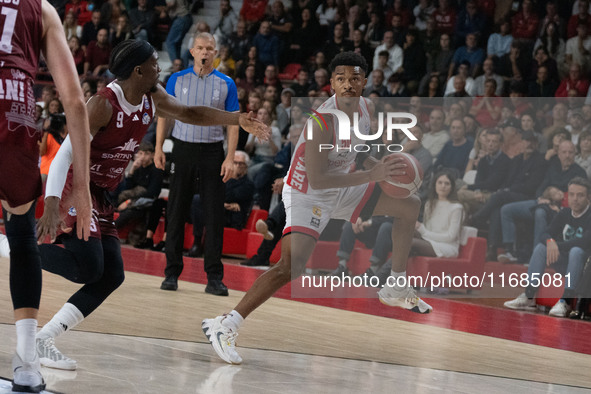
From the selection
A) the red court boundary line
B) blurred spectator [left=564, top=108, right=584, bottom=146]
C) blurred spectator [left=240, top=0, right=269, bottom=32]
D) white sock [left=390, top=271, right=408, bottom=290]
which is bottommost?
the red court boundary line

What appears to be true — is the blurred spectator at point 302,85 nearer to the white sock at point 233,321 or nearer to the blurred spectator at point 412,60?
the blurred spectator at point 412,60

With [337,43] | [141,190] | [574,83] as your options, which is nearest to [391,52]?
[337,43]

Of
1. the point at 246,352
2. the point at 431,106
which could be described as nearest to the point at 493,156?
the point at 431,106

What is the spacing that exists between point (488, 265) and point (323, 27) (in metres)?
8.03

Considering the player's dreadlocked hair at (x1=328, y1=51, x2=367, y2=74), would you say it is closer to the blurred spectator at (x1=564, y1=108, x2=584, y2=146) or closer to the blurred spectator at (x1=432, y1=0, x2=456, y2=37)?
the blurred spectator at (x1=564, y1=108, x2=584, y2=146)

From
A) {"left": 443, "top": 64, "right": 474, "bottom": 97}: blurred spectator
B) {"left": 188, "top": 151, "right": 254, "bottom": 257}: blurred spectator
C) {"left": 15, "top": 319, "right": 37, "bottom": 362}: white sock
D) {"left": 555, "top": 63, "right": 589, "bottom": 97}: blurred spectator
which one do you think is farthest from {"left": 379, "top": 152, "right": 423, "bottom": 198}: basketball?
{"left": 555, "top": 63, "right": 589, "bottom": 97}: blurred spectator

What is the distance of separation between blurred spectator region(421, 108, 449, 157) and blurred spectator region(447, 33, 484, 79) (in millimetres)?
5045

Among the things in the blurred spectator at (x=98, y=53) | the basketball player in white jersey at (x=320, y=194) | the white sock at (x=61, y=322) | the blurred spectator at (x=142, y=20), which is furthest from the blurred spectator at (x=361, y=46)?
the white sock at (x=61, y=322)

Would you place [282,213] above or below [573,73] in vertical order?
below

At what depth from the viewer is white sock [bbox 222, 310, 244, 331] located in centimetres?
455

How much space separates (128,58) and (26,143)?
1.17m

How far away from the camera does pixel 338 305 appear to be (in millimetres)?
7129

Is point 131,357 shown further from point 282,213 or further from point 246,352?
point 282,213

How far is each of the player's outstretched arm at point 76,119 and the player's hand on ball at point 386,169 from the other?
2051mm
